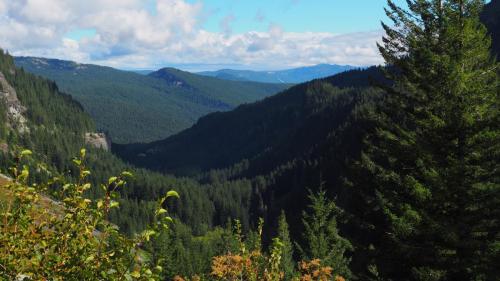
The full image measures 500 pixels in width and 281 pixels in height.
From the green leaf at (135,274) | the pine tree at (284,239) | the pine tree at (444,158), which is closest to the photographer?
the green leaf at (135,274)

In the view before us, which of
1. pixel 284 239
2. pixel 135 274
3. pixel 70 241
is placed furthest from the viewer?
pixel 284 239

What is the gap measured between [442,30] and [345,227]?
360ft

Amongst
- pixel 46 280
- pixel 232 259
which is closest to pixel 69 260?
pixel 46 280

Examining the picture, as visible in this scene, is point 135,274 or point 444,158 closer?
point 135,274

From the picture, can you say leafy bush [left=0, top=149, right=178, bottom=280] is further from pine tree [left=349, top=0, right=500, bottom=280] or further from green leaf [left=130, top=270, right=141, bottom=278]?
pine tree [left=349, top=0, right=500, bottom=280]

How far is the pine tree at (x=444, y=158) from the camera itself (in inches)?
661

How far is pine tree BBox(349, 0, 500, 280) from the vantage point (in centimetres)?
1678

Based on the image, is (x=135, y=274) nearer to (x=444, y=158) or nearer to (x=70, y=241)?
(x=70, y=241)

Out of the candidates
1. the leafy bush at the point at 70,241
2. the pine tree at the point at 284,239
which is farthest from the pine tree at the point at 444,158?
the leafy bush at the point at 70,241

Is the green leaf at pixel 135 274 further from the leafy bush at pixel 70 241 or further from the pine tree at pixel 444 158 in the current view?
the pine tree at pixel 444 158

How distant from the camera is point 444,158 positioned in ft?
59.9

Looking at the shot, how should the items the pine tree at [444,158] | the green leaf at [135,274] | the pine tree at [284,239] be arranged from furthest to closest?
the pine tree at [284,239], the pine tree at [444,158], the green leaf at [135,274]

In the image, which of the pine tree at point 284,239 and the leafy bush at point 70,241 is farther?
the pine tree at point 284,239

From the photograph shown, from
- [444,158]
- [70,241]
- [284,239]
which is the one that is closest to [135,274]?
[70,241]
